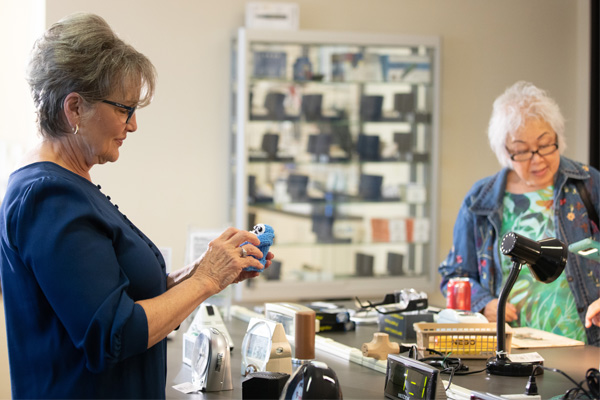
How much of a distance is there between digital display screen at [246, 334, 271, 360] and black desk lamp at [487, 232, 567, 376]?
2.19ft

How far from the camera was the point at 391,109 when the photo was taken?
5441 millimetres

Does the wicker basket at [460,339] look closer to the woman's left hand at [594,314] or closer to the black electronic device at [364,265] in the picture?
the woman's left hand at [594,314]

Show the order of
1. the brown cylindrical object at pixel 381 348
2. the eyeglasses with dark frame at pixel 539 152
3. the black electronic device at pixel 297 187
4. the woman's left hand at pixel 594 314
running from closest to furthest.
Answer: the brown cylindrical object at pixel 381 348 → the woman's left hand at pixel 594 314 → the eyeglasses with dark frame at pixel 539 152 → the black electronic device at pixel 297 187

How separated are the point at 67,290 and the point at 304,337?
1.01m

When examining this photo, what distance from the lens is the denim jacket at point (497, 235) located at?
2867 mm

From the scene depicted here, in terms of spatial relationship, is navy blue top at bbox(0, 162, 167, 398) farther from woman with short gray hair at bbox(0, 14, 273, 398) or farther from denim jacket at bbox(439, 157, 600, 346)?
denim jacket at bbox(439, 157, 600, 346)

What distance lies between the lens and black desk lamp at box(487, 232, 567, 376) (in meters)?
2.11

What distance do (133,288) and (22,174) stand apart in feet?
1.14

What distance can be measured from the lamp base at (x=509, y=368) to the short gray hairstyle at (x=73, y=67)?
1.32m

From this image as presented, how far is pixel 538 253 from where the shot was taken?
2133mm

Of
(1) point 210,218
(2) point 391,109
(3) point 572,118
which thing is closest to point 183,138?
(1) point 210,218

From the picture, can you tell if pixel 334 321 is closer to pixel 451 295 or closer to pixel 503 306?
pixel 451 295

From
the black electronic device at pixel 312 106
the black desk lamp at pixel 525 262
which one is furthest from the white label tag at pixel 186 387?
the black electronic device at pixel 312 106

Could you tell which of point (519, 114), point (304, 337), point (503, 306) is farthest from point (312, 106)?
point (503, 306)
